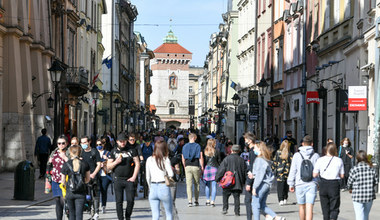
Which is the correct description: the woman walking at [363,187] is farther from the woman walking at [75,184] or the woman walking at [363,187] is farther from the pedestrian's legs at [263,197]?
the woman walking at [75,184]

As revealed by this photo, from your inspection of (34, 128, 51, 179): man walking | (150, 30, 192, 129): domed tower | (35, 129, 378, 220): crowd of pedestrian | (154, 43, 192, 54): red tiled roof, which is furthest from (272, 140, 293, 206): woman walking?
(154, 43, 192, 54): red tiled roof

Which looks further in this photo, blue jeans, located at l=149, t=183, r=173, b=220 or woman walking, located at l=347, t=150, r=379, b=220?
woman walking, located at l=347, t=150, r=379, b=220

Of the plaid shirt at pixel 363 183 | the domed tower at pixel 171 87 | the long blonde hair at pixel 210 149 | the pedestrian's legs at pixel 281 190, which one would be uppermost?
the domed tower at pixel 171 87

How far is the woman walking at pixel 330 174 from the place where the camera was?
13805mm

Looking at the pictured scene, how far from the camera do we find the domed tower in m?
169

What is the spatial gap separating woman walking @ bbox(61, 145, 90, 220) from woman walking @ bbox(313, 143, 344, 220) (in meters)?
4.05

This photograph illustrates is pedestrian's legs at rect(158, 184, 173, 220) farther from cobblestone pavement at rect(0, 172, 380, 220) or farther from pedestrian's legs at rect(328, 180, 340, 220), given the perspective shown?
cobblestone pavement at rect(0, 172, 380, 220)

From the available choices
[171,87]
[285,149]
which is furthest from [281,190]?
[171,87]

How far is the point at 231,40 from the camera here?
76.0 m

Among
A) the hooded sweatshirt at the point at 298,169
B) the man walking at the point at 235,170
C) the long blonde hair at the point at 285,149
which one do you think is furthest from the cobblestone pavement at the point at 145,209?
the hooded sweatshirt at the point at 298,169

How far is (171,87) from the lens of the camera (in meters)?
170

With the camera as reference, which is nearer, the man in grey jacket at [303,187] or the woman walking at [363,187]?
the woman walking at [363,187]

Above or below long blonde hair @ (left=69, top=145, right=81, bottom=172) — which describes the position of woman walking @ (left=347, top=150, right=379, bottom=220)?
below

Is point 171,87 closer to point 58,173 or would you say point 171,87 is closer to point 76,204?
point 58,173
